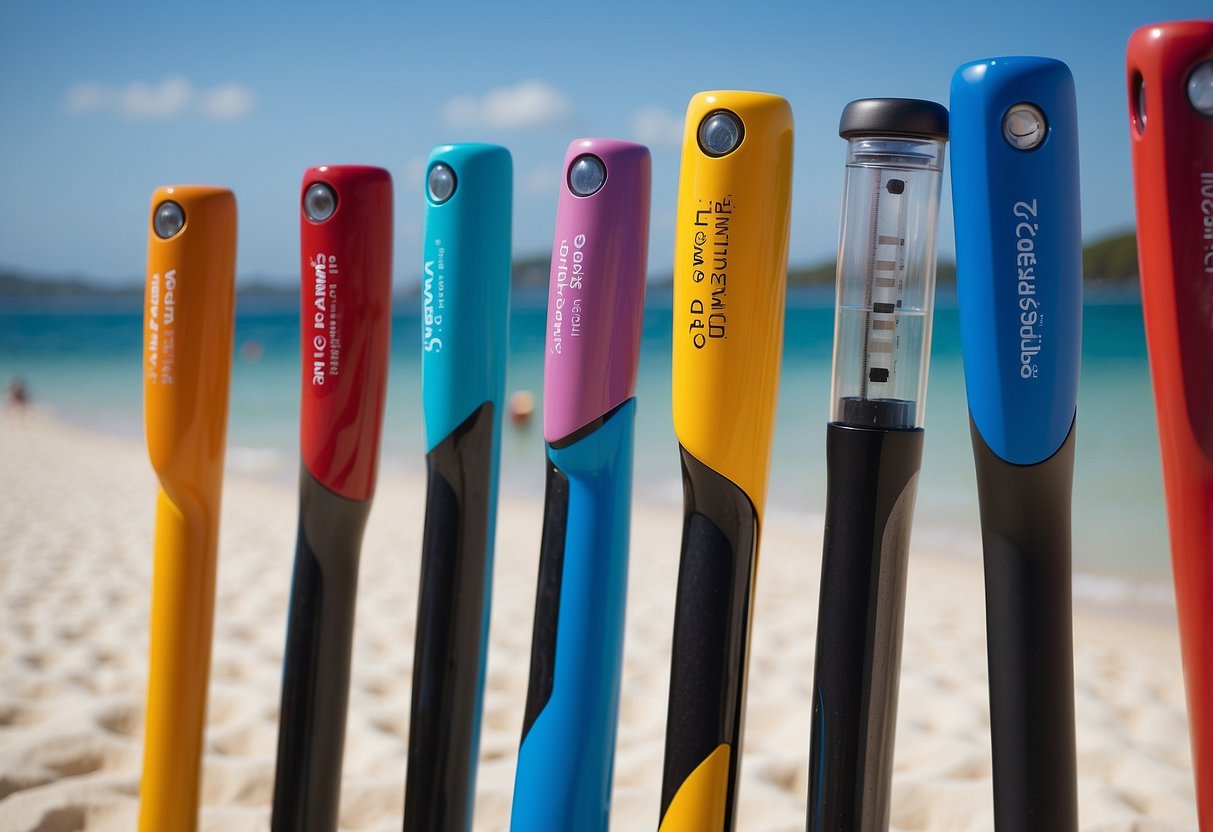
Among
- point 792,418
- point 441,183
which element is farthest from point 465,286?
point 792,418

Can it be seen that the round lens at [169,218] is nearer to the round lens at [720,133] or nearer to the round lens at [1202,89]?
the round lens at [720,133]

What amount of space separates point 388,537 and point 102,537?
1.33 meters

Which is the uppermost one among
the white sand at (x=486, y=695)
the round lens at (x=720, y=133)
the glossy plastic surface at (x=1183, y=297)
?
the round lens at (x=720, y=133)

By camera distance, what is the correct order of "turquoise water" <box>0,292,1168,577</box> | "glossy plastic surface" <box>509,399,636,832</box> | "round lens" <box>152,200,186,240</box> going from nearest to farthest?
"glossy plastic surface" <box>509,399,636,832</box>, "round lens" <box>152,200,186,240</box>, "turquoise water" <box>0,292,1168,577</box>

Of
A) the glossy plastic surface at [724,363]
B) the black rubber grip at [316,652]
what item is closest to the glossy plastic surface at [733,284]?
the glossy plastic surface at [724,363]

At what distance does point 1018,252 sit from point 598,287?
0.33 meters

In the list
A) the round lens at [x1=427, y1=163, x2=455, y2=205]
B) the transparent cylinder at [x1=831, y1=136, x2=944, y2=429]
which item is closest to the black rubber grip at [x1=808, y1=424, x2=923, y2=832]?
the transparent cylinder at [x1=831, y1=136, x2=944, y2=429]

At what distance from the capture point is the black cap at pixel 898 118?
32.4 inches

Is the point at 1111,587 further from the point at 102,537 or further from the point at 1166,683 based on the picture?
the point at 102,537

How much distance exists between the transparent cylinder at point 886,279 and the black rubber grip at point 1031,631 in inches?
2.8

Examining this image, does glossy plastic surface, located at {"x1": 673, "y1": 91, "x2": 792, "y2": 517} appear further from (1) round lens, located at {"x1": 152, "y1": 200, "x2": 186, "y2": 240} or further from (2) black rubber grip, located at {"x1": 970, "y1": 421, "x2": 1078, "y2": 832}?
(1) round lens, located at {"x1": 152, "y1": 200, "x2": 186, "y2": 240}

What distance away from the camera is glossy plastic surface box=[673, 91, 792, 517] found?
2.89ft

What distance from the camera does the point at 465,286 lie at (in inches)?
40.9

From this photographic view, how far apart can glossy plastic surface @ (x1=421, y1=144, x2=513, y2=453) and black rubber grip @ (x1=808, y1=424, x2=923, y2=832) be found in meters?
0.34
